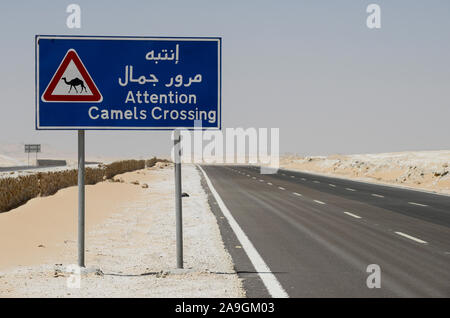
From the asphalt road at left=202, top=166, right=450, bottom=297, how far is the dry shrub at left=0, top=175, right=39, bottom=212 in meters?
6.65

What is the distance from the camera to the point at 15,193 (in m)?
19.1

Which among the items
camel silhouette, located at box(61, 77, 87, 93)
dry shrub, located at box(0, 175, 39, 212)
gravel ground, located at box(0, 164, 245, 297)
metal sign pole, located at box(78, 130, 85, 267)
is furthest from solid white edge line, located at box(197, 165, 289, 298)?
dry shrub, located at box(0, 175, 39, 212)

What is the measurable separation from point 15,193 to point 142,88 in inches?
491

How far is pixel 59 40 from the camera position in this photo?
7.96 meters

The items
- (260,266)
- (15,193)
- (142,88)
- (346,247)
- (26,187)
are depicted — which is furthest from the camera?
(26,187)

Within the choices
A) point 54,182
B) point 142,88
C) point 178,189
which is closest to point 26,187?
point 54,182

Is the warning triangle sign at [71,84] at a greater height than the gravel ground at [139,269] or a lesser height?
greater

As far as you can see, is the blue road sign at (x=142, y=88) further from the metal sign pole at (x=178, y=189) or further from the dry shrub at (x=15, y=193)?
the dry shrub at (x=15, y=193)

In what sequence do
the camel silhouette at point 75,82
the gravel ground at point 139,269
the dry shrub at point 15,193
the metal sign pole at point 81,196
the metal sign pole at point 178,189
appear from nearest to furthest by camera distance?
the gravel ground at point 139,269 → the metal sign pole at point 178,189 → the metal sign pole at point 81,196 → the camel silhouette at point 75,82 → the dry shrub at point 15,193

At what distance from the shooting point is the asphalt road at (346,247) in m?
7.45

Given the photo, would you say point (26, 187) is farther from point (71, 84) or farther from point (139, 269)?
point (71, 84)

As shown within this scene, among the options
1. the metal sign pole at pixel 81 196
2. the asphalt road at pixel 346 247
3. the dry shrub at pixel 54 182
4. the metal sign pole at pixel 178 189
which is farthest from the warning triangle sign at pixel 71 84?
the dry shrub at pixel 54 182

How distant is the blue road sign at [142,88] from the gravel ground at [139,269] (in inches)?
79.5
